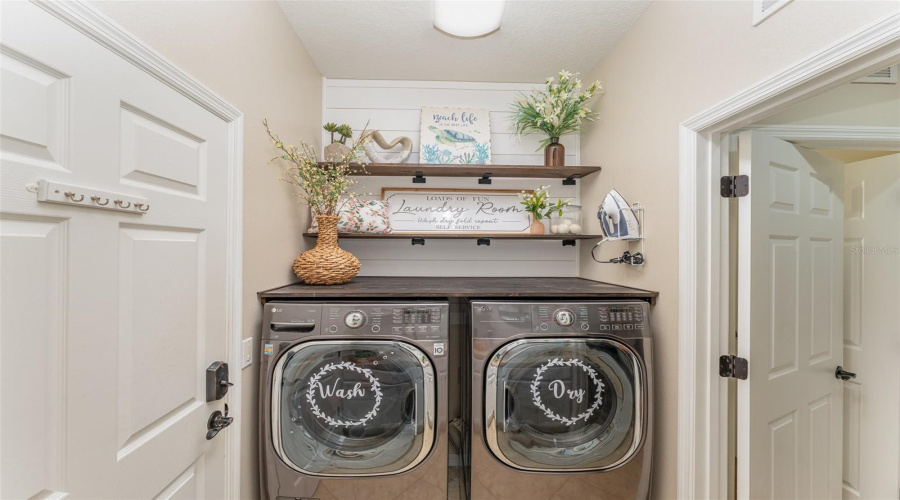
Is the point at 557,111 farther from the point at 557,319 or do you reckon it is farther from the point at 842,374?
the point at 842,374

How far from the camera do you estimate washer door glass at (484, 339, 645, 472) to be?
1.43 metres

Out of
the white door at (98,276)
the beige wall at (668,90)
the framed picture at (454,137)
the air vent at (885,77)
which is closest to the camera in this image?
the white door at (98,276)

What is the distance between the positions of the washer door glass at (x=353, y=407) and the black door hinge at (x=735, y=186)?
140cm

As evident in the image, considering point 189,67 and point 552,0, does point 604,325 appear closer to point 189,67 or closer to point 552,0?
point 552,0

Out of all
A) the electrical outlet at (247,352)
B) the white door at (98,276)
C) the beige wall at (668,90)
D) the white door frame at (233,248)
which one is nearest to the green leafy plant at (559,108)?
the beige wall at (668,90)

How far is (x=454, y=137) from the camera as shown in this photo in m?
2.16

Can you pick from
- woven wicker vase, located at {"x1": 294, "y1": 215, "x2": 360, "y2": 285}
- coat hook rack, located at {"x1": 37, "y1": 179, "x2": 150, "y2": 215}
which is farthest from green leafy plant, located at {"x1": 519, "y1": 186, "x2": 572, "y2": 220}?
coat hook rack, located at {"x1": 37, "y1": 179, "x2": 150, "y2": 215}

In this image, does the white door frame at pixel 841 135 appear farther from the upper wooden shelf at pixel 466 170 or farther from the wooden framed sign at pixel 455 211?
the wooden framed sign at pixel 455 211

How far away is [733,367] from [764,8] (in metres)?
1.25

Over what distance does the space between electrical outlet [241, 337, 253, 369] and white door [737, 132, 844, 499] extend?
1.97 m

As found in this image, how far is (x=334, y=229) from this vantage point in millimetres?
1723

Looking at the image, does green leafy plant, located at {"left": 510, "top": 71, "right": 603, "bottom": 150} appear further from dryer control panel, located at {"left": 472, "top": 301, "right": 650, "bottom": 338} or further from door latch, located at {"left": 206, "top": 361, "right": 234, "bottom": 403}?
door latch, located at {"left": 206, "top": 361, "right": 234, "bottom": 403}

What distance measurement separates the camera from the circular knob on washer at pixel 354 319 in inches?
54.8

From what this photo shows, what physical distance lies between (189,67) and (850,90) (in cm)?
239
